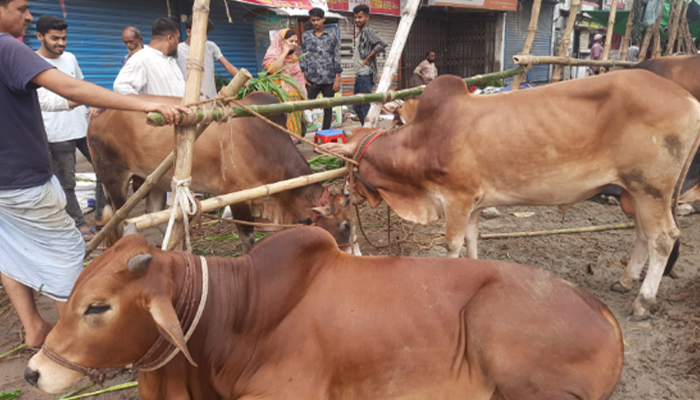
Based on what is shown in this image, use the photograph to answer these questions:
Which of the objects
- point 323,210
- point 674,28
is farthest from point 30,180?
point 674,28

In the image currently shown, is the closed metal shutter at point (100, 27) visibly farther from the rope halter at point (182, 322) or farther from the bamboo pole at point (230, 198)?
the rope halter at point (182, 322)

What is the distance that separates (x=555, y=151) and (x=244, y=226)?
7.80 feet

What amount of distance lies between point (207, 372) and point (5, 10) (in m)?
2.10

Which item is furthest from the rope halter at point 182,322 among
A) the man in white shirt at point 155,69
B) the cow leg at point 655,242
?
the man in white shirt at point 155,69

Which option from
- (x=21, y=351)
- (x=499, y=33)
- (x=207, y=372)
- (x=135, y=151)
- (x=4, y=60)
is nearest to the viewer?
(x=207, y=372)

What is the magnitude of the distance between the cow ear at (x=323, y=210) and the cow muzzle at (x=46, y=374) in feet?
7.28

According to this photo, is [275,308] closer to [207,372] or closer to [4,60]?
[207,372]

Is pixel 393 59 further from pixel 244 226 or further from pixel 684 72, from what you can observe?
pixel 684 72

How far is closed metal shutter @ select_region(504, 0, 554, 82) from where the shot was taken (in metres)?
15.8

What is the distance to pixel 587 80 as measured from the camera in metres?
3.19

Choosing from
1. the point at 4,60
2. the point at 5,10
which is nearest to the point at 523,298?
the point at 4,60

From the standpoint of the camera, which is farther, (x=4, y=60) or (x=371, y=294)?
(x=4, y=60)

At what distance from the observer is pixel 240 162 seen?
3895 millimetres

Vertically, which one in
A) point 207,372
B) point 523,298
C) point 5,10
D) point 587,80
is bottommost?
point 207,372
